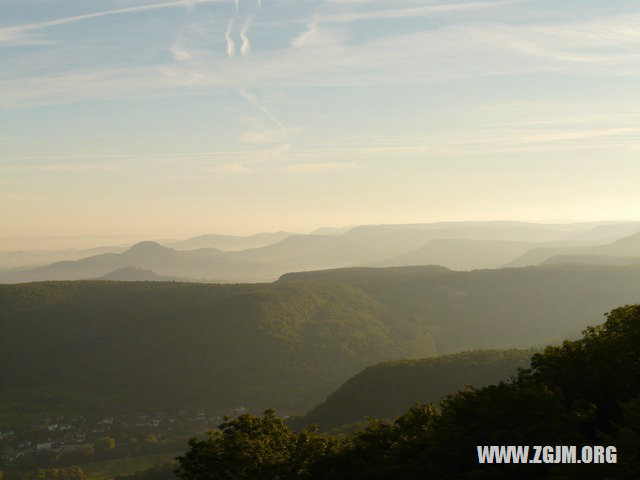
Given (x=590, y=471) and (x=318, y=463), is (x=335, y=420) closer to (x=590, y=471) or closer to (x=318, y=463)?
(x=318, y=463)

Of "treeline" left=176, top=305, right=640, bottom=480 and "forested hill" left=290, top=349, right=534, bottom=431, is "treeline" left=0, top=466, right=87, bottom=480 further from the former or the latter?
"treeline" left=176, top=305, right=640, bottom=480

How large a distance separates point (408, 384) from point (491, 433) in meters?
147

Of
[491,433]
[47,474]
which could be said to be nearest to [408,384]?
[47,474]

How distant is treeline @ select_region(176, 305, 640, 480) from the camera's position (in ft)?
122

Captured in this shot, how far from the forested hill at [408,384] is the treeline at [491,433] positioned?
11707cm

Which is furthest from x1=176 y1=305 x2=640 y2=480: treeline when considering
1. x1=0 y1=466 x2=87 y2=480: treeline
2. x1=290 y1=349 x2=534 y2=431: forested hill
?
x1=0 y1=466 x2=87 y2=480: treeline

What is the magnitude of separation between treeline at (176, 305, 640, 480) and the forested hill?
117 m

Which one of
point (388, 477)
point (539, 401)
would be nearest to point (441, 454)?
point (388, 477)

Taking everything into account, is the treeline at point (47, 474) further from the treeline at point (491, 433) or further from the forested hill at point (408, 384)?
the treeline at point (491, 433)

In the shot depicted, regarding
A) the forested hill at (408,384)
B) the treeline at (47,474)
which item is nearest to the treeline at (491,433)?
the forested hill at (408,384)

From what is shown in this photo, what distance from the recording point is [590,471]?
3219 cm

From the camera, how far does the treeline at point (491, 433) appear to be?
122ft

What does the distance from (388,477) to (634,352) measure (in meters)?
22.5

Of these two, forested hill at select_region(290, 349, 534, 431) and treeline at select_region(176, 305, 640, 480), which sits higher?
treeline at select_region(176, 305, 640, 480)
